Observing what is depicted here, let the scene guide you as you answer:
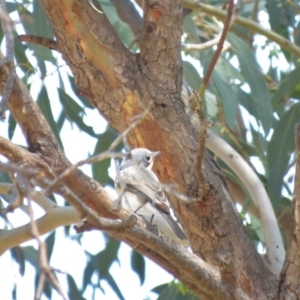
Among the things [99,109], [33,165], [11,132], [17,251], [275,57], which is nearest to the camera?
[33,165]

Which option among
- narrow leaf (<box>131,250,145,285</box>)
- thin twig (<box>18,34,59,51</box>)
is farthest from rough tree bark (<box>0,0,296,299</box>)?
narrow leaf (<box>131,250,145,285</box>)

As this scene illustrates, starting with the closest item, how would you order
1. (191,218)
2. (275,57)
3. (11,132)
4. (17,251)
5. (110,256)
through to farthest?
(191,218) < (11,132) < (17,251) < (110,256) < (275,57)

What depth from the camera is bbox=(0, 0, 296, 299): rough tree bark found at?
1.67m

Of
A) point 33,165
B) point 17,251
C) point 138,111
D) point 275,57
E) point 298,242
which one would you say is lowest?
point 298,242

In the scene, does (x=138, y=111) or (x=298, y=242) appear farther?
(x=138, y=111)

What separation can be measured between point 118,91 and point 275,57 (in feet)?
7.34

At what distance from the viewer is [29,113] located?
5.46 feet

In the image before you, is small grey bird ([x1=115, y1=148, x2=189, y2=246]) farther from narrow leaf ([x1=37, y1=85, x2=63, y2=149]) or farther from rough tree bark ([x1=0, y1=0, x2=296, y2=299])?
narrow leaf ([x1=37, y1=85, x2=63, y2=149])

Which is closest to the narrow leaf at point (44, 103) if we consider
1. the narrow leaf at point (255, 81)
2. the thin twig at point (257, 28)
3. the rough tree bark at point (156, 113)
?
the thin twig at point (257, 28)

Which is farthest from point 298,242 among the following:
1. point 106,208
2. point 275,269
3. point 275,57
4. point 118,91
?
point 275,57

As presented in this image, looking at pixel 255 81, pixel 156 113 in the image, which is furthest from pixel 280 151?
pixel 156 113

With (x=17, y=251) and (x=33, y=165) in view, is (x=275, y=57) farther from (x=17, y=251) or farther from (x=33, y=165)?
(x=33, y=165)

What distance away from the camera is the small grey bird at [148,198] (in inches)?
77.7

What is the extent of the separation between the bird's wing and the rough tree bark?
18 centimetres
